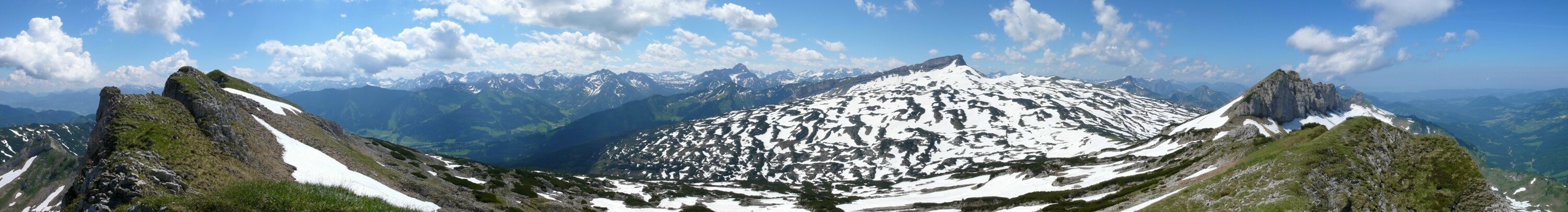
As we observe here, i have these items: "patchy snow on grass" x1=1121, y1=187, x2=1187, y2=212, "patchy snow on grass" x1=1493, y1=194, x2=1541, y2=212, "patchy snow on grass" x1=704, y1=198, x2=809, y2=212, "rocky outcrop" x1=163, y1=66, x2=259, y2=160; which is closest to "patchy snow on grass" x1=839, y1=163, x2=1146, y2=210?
"patchy snow on grass" x1=704, y1=198, x2=809, y2=212

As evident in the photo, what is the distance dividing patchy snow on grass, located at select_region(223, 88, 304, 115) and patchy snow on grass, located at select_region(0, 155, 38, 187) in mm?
194682

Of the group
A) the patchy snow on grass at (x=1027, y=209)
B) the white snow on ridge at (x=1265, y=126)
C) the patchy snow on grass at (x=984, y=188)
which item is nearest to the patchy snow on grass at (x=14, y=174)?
the patchy snow on grass at (x=984, y=188)

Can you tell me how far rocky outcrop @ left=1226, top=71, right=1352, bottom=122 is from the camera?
149 m

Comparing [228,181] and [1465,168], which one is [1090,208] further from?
[228,181]

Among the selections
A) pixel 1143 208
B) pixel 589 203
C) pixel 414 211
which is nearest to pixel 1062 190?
pixel 1143 208

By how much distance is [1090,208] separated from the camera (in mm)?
42875

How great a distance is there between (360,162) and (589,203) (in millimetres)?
21124

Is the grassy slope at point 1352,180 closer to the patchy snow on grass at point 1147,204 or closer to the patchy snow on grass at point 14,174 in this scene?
the patchy snow on grass at point 1147,204

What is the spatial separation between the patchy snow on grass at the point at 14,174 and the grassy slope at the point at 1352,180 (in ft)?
955

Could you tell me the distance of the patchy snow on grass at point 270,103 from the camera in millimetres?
66375

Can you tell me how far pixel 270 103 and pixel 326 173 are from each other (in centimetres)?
3622

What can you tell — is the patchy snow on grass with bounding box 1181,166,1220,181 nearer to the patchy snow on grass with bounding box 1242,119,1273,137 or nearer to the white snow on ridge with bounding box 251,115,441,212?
the white snow on ridge with bounding box 251,115,441,212

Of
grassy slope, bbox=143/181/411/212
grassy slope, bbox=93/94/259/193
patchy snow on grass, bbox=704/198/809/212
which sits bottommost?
patchy snow on grass, bbox=704/198/809/212

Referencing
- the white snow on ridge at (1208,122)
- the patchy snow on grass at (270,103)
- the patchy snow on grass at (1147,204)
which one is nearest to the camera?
the patchy snow on grass at (1147,204)
